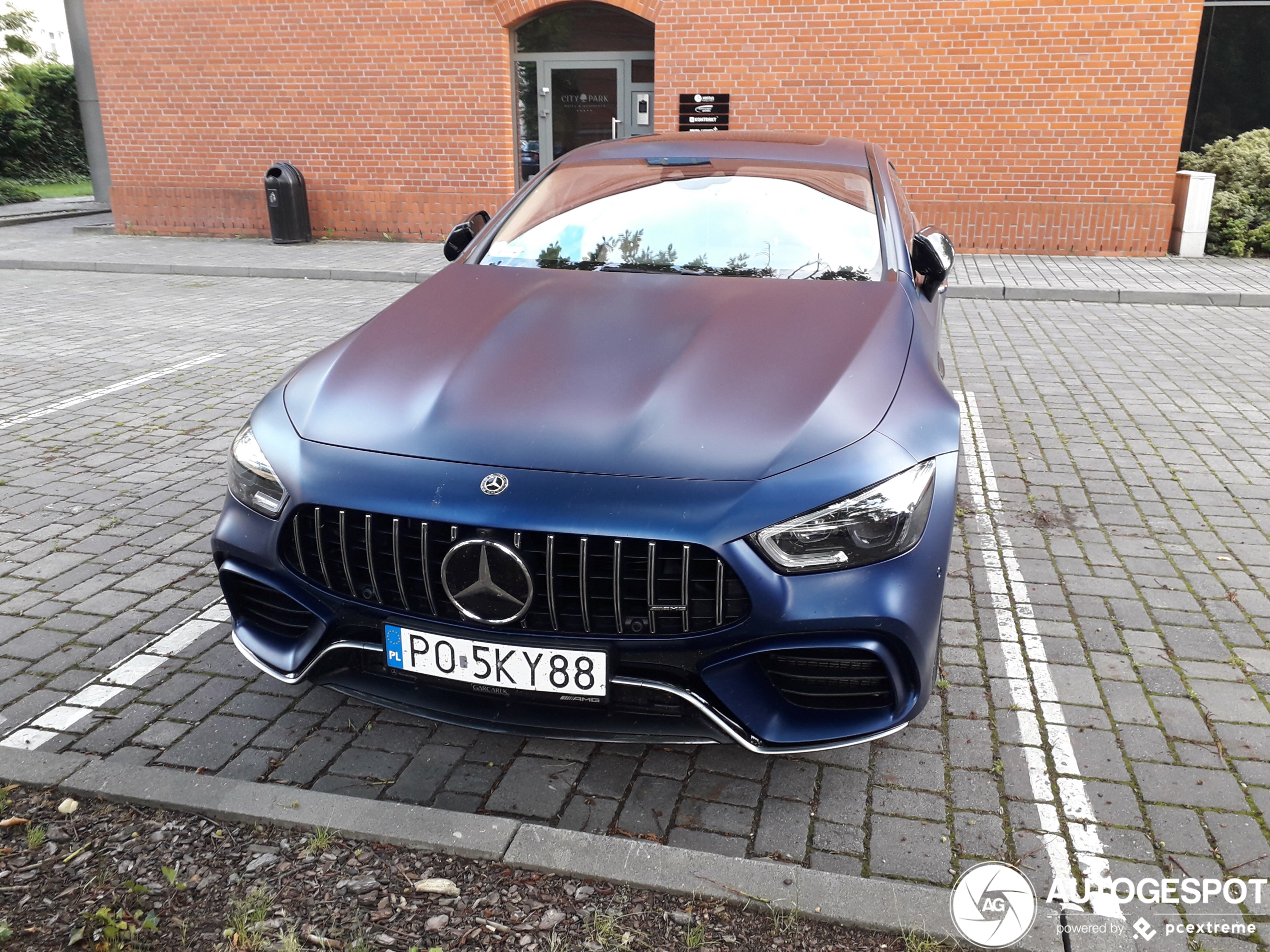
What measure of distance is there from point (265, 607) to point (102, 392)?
201 inches

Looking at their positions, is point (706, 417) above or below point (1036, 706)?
above

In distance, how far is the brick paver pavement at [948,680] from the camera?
2680 millimetres

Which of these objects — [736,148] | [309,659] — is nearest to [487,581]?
[309,659]

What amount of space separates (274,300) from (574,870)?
9.81 meters

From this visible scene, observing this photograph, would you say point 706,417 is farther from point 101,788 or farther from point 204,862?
point 101,788

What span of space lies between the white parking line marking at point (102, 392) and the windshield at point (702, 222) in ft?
13.2

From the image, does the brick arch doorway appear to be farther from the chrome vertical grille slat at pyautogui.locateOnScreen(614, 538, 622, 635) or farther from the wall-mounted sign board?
the chrome vertical grille slat at pyautogui.locateOnScreen(614, 538, 622, 635)

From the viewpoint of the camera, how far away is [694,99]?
45.1 ft

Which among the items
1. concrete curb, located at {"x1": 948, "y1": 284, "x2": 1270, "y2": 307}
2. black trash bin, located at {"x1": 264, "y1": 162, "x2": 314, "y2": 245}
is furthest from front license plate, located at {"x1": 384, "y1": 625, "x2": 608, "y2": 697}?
black trash bin, located at {"x1": 264, "y1": 162, "x2": 314, "y2": 245}

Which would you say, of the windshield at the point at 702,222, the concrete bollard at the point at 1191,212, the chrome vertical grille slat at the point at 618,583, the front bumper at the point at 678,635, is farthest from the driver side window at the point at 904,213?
the concrete bollard at the point at 1191,212

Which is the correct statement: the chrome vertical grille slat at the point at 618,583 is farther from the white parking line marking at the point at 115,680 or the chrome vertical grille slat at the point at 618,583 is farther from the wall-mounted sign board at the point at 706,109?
the wall-mounted sign board at the point at 706,109

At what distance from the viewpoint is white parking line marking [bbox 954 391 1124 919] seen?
8.28 ft

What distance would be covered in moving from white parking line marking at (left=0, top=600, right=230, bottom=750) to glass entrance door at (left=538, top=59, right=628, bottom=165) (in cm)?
1236

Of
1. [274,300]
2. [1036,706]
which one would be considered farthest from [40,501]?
[274,300]
